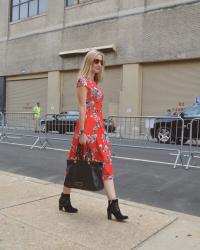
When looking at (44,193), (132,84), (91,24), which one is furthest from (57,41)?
(44,193)

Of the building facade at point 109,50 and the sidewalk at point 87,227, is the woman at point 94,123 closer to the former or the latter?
the sidewalk at point 87,227

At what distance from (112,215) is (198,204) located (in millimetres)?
1508

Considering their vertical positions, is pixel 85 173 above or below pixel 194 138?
below

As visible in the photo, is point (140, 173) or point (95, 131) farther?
point (140, 173)

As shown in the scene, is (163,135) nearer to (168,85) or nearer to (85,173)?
(85,173)

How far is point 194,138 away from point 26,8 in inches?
1018

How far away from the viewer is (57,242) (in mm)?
3828

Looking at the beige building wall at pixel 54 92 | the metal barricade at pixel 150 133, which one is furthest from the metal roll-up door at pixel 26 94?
the metal barricade at pixel 150 133

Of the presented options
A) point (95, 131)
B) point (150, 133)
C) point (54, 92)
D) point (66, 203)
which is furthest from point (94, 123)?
point (54, 92)

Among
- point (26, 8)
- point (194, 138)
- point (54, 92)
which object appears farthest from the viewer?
point (26, 8)

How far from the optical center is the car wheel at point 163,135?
9844 millimetres

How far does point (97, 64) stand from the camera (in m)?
4.60

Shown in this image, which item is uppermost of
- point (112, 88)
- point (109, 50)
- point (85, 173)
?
point (109, 50)

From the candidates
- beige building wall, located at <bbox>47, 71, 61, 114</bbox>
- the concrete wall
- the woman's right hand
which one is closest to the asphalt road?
the woman's right hand
